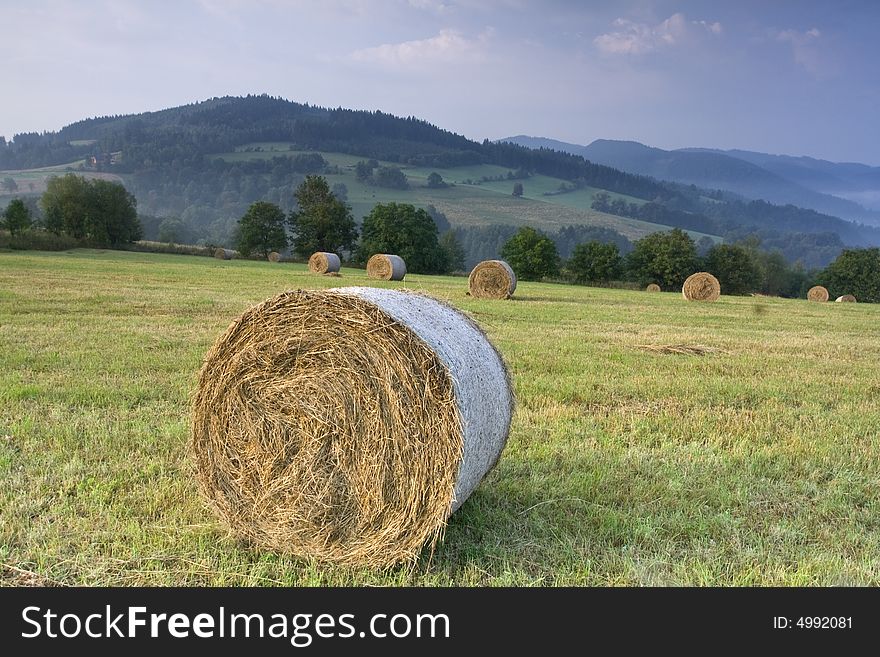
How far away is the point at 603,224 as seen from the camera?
134m

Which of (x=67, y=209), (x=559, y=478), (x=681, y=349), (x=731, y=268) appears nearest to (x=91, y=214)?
(x=67, y=209)

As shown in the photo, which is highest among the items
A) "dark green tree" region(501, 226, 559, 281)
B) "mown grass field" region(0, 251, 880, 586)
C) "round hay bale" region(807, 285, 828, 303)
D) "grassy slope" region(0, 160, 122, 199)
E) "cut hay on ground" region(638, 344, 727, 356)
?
"grassy slope" region(0, 160, 122, 199)

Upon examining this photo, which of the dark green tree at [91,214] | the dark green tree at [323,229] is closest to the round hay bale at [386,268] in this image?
the dark green tree at [323,229]

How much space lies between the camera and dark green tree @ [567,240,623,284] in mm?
59969

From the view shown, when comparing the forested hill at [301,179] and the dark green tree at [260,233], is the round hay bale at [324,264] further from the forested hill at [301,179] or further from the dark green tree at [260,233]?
the forested hill at [301,179]

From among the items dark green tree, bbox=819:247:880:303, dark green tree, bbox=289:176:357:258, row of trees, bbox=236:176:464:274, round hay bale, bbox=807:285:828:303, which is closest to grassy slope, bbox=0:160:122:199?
row of trees, bbox=236:176:464:274

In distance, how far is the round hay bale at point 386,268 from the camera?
34.0m

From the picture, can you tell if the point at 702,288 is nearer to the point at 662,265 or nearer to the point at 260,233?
the point at 662,265

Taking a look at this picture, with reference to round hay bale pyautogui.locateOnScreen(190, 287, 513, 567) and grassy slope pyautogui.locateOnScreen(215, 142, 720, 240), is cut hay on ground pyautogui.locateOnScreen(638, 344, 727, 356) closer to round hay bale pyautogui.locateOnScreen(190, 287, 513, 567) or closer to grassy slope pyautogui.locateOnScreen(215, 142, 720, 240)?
round hay bale pyautogui.locateOnScreen(190, 287, 513, 567)

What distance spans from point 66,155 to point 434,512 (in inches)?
7924

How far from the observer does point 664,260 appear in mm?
59844

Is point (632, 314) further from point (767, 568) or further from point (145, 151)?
point (145, 151)

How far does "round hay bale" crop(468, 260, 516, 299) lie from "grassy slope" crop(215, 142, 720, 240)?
99.3 meters

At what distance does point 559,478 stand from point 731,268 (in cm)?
6447
